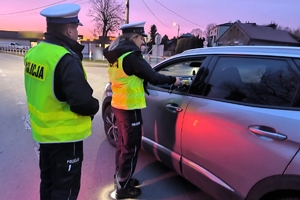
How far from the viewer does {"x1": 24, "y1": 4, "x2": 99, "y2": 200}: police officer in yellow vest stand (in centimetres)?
169

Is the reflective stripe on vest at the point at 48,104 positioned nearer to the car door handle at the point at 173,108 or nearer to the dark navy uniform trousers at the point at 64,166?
the dark navy uniform trousers at the point at 64,166

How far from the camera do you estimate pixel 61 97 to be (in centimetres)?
175

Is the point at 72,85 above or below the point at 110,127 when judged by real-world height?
above

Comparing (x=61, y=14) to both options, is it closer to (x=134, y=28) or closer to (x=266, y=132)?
(x=134, y=28)

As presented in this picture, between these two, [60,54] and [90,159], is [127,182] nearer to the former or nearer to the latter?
[90,159]

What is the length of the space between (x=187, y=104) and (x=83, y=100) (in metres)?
1.20

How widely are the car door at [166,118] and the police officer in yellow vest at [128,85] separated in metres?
0.27

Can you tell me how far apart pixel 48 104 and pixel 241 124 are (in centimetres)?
149

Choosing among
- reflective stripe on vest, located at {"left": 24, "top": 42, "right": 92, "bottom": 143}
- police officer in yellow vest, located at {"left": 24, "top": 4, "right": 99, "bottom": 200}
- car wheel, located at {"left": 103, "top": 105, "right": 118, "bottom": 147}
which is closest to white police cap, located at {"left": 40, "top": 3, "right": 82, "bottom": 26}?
police officer in yellow vest, located at {"left": 24, "top": 4, "right": 99, "bottom": 200}

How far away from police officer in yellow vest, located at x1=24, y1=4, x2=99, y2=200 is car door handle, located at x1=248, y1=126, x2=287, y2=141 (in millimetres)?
1214

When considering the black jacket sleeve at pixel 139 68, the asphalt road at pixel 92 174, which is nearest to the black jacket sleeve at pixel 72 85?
the black jacket sleeve at pixel 139 68

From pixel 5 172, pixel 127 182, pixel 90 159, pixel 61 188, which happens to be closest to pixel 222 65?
pixel 127 182

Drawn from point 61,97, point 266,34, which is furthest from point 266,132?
point 266,34

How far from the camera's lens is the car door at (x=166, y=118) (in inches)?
106
